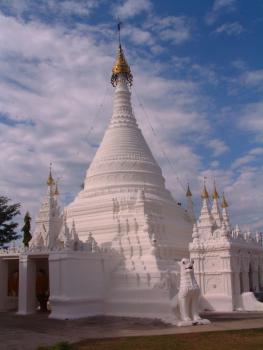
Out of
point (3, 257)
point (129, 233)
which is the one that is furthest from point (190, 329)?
point (3, 257)

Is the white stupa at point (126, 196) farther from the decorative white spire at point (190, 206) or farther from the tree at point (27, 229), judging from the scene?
the tree at point (27, 229)

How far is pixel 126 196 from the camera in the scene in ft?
121

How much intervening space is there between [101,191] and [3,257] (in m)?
9.79

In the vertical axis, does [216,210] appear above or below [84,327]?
above

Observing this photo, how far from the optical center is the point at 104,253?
31938mm

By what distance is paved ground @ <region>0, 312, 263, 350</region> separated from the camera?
750 inches

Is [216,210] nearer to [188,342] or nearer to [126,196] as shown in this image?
[126,196]

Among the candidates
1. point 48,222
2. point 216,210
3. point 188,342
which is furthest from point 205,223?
point 188,342

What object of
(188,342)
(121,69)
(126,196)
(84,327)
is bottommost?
(84,327)

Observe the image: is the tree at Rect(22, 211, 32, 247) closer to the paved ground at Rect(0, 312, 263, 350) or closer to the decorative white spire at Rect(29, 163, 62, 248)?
the decorative white spire at Rect(29, 163, 62, 248)

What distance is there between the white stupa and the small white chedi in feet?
0.30

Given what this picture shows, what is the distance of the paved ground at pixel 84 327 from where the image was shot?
1905 centimetres

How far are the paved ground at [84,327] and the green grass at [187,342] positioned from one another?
1661mm

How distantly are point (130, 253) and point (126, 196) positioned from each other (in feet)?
19.0
